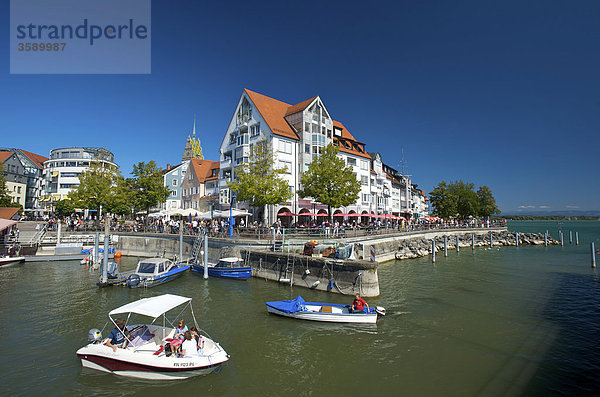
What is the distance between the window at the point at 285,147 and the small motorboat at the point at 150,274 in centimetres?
2441

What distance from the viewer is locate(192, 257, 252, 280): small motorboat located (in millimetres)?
27656

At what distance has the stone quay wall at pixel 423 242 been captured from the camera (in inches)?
1518

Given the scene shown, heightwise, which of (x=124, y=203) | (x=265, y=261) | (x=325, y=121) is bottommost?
(x=265, y=261)

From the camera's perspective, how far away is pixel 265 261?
2830cm

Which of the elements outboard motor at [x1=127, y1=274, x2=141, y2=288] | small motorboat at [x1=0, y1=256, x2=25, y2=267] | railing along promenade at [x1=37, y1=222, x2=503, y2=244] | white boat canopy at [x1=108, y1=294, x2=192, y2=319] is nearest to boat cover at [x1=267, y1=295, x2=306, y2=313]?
white boat canopy at [x1=108, y1=294, x2=192, y2=319]

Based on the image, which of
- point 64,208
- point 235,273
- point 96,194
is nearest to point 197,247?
point 235,273

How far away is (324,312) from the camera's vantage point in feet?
57.7

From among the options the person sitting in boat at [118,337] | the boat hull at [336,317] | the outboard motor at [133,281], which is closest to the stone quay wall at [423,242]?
the boat hull at [336,317]

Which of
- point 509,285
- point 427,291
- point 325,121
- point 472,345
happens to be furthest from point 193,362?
point 325,121

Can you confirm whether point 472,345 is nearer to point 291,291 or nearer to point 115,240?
point 291,291

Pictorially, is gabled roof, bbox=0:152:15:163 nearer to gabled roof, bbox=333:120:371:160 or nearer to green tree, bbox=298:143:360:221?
green tree, bbox=298:143:360:221

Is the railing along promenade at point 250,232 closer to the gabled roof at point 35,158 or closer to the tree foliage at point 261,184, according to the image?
the tree foliage at point 261,184

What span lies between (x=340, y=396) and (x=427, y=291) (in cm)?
1627

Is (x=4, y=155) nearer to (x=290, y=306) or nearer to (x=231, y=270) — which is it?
(x=231, y=270)
